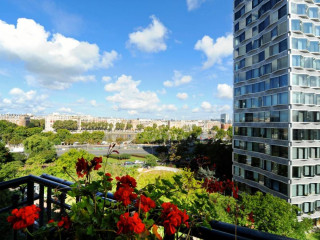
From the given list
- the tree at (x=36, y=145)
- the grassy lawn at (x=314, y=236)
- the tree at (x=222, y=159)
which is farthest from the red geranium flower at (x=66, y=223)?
the tree at (x=36, y=145)

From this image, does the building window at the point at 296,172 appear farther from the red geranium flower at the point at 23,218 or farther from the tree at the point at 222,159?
the red geranium flower at the point at 23,218

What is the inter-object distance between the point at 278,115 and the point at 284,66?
12.0ft

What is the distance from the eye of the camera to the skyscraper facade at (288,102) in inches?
548

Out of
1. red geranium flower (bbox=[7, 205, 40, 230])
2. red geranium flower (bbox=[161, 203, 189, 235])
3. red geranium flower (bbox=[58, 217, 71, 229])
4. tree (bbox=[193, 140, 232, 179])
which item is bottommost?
tree (bbox=[193, 140, 232, 179])

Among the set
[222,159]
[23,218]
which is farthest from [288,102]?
[23,218]

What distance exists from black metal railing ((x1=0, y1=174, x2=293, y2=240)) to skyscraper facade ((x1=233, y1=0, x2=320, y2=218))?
15.6 meters

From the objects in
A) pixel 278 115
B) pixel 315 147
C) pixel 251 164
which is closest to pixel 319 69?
pixel 278 115

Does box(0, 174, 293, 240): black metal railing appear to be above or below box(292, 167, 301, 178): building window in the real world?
above

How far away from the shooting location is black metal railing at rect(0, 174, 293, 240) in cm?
100

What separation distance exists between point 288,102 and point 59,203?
16041 millimetres

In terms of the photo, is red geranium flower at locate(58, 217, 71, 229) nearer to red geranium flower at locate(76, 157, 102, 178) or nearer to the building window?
red geranium flower at locate(76, 157, 102, 178)

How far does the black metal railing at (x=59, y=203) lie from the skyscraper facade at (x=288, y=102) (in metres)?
15.6

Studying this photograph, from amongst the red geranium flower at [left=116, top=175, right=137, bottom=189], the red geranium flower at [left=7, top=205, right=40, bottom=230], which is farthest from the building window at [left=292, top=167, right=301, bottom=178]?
the red geranium flower at [left=7, top=205, right=40, bottom=230]

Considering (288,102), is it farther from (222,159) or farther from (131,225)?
(131,225)
